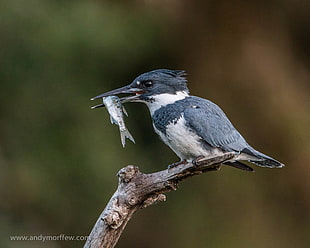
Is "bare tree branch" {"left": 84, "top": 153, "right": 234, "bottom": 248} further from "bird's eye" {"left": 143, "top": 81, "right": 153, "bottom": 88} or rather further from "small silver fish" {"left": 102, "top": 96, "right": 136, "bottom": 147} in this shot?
"bird's eye" {"left": 143, "top": 81, "right": 153, "bottom": 88}

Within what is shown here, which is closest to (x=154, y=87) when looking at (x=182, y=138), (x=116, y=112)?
(x=116, y=112)

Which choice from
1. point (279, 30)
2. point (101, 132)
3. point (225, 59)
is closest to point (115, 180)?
point (101, 132)

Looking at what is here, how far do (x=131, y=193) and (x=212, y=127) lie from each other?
62cm

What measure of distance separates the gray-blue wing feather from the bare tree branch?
22 centimetres

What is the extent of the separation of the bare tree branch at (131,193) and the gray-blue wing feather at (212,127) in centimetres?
22

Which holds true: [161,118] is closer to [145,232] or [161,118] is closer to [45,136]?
[45,136]

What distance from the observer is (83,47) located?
6188 mm

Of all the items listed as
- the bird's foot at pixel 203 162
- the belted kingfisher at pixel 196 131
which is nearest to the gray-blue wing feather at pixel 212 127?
the belted kingfisher at pixel 196 131

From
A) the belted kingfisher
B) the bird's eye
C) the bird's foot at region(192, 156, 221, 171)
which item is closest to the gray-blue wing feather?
the belted kingfisher

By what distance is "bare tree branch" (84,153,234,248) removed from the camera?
345cm

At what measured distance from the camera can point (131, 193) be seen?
3.50 meters

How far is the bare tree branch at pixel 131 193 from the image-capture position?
3447 mm

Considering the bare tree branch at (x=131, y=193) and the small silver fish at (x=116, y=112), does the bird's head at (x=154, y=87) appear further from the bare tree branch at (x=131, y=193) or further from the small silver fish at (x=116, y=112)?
the bare tree branch at (x=131, y=193)

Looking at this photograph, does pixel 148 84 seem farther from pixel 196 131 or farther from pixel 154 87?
pixel 196 131
